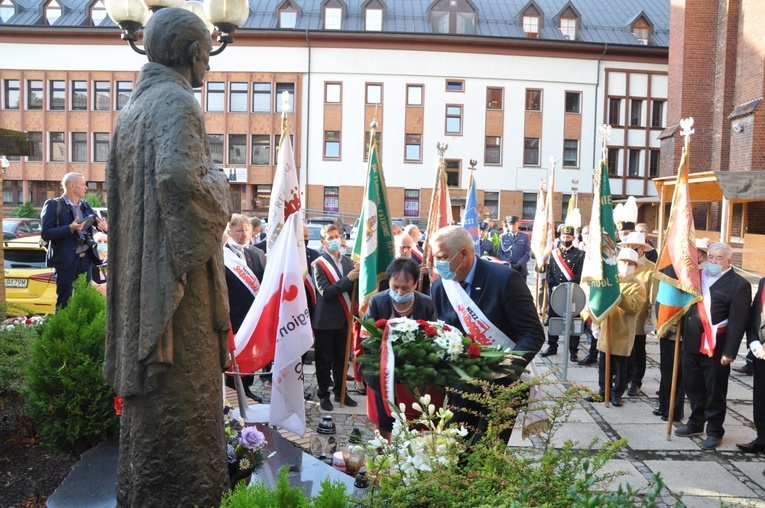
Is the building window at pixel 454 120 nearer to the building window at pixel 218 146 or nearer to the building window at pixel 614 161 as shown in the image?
the building window at pixel 614 161

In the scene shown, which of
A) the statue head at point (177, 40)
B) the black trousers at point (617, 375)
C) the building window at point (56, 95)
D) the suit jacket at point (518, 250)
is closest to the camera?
the statue head at point (177, 40)

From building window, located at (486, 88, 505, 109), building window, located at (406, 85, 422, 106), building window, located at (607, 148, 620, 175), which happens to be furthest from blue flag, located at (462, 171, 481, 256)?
building window, located at (607, 148, 620, 175)

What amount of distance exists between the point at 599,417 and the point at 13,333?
20.6 feet

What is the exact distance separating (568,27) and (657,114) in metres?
8.01

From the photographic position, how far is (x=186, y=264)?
3082 mm

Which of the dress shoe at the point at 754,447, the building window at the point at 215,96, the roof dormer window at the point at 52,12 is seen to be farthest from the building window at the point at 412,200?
the dress shoe at the point at 754,447

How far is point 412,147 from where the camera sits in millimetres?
41969

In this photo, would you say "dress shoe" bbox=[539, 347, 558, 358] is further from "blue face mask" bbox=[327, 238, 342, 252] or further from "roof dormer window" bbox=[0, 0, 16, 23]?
"roof dormer window" bbox=[0, 0, 16, 23]

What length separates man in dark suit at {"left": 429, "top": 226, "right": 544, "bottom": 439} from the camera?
181 inches

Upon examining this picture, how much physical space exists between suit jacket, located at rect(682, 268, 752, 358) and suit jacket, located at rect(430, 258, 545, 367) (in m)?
3.19

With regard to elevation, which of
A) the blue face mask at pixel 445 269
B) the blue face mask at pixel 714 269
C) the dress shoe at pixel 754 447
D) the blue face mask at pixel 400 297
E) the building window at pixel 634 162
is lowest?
the dress shoe at pixel 754 447

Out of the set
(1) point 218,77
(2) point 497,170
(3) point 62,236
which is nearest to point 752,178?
(3) point 62,236

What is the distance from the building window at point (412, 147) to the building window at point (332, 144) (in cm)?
424

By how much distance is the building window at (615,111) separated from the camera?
43094 millimetres
